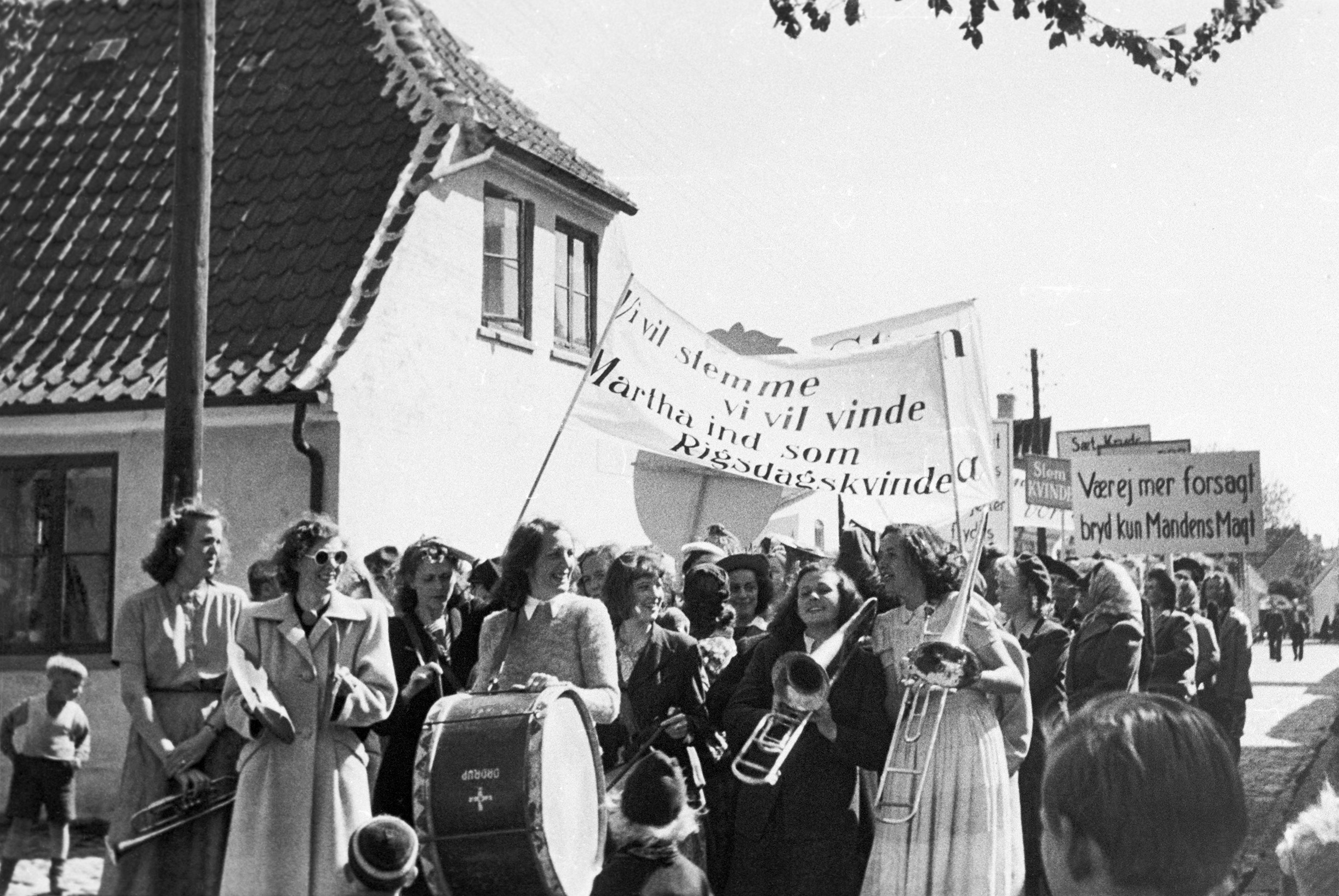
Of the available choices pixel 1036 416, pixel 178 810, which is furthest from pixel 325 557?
pixel 1036 416

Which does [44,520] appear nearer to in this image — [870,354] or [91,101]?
[91,101]

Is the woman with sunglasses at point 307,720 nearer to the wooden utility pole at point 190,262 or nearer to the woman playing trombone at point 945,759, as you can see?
the woman playing trombone at point 945,759

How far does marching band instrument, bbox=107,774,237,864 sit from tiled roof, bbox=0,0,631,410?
263 inches

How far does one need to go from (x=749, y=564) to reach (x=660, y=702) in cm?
180

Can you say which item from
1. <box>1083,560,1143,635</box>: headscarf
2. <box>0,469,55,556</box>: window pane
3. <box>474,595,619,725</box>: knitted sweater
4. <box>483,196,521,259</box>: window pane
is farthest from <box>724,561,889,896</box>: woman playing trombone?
<box>483,196,521,259</box>: window pane

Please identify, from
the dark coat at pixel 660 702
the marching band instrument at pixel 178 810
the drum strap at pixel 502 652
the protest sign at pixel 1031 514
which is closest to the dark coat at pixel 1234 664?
the dark coat at pixel 660 702

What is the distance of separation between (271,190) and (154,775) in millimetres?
9062

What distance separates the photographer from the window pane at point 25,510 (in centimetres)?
1266

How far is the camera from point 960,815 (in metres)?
5.91

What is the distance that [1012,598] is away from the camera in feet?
28.8

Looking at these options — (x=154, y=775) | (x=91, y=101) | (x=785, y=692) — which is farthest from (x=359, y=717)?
(x=91, y=101)

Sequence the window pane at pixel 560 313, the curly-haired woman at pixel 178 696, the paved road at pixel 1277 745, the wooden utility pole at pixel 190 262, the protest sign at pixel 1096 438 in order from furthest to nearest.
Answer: the protest sign at pixel 1096 438, the window pane at pixel 560 313, the paved road at pixel 1277 745, the wooden utility pole at pixel 190 262, the curly-haired woman at pixel 178 696

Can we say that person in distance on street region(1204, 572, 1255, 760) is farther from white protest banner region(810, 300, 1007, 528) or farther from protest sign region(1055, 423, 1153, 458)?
protest sign region(1055, 423, 1153, 458)

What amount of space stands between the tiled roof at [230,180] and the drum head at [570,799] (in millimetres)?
7063
